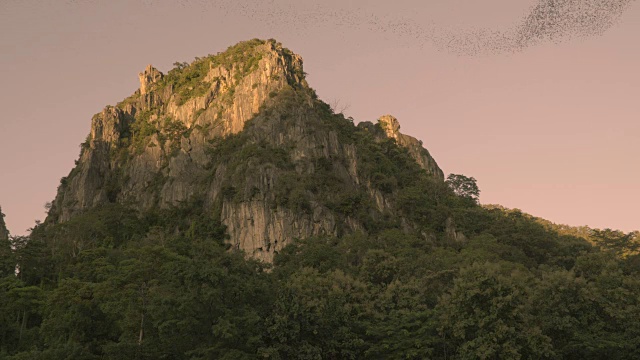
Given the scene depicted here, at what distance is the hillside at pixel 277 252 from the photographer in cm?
3145

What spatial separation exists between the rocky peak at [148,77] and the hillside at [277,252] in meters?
0.41

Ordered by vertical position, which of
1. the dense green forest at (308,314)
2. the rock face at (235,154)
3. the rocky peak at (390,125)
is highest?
the rocky peak at (390,125)

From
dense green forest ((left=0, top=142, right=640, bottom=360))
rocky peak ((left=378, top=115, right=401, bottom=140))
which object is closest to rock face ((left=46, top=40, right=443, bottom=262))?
rocky peak ((left=378, top=115, right=401, bottom=140))

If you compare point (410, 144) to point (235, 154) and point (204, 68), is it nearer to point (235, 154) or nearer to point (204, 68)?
point (204, 68)

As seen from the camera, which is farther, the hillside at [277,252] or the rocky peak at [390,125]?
the rocky peak at [390,125]

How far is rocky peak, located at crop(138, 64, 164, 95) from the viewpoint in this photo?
102000 millimetres

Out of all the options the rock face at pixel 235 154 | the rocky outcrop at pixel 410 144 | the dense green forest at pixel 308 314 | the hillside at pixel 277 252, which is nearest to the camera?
the dense green forest at pixel 308 314

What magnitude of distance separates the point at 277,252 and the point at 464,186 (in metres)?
45.1

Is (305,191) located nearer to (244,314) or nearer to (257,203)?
(257,203)

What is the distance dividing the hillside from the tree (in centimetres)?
27

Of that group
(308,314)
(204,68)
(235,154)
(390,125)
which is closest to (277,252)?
(235,154)

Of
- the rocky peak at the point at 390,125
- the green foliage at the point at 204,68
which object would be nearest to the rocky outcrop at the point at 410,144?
the rocky peak at the point at 390,125

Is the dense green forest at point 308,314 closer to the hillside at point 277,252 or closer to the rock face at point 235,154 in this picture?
the hillside at point 277,252

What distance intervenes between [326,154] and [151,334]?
152ft
